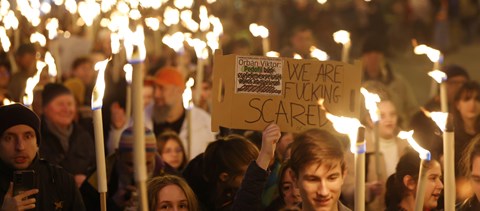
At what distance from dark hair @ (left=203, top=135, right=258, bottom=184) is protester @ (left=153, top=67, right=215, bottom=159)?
240 centimetres

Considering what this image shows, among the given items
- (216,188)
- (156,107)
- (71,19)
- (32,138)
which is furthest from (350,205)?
(71,19)

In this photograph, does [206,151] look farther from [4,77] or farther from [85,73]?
[85,73]

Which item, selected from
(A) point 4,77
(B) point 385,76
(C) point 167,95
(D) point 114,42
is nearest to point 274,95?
(D) point 114,42

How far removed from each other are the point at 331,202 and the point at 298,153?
1.08ft

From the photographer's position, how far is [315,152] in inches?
217

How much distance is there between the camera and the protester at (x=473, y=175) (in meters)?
5.58

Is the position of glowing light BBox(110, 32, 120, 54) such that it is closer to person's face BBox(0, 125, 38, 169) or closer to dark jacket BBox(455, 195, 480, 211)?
person's face BBox(0, 125, 38, 169)

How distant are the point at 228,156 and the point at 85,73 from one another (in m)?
6.03

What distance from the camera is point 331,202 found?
5.37m

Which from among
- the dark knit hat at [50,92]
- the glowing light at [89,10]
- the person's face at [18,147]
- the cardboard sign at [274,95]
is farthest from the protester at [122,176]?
the glowing light at [89,10]

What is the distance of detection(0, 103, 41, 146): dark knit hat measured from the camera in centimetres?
570

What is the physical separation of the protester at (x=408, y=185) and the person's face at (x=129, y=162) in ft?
4.86

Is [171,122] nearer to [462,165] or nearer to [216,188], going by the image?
[216,188]

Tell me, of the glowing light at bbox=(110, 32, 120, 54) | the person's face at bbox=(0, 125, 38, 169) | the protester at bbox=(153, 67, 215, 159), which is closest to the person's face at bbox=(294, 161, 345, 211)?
the person's face at bbox=(0, 125, 38, 169)
